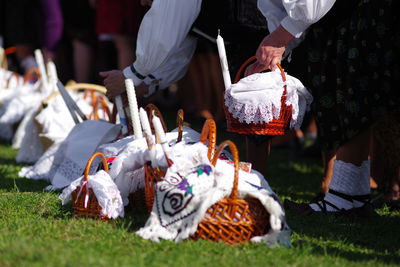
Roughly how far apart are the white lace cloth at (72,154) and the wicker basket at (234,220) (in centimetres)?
131

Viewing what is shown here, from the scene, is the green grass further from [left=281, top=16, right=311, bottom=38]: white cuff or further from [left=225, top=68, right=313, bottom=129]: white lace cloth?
[left=281, top=16, right=311, bottom=38]: white cuff

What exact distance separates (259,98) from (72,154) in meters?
1.38

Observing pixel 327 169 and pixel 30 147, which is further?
pixel 30 147

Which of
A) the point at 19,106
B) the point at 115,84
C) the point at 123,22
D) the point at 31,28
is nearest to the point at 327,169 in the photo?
the point at 115,84

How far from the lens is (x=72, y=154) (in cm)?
323

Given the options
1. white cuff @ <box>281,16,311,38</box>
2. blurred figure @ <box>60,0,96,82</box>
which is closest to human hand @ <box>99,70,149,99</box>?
white cuff @ <box>281,16,311,38</box>

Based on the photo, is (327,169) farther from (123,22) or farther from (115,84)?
(123,22)

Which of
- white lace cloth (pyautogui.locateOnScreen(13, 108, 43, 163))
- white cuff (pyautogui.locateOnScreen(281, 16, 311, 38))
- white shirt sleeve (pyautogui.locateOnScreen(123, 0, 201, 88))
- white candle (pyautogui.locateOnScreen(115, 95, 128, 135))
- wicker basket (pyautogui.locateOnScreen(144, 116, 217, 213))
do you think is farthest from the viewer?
white lace cloth (pyautogui.locateOnScreen(13, 108, 43, 163))

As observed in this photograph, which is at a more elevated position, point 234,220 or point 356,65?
point 356,65

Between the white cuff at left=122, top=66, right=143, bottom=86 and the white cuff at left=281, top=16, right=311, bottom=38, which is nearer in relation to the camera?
the white cuff at left=281, top=16, right=311, bottom=38

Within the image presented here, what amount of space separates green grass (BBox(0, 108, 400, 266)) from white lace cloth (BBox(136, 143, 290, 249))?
0.16ft

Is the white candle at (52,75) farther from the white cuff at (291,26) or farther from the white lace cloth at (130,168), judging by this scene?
the white cuff at (291,26)

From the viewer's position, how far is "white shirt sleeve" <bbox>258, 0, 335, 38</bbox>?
229 centimetres

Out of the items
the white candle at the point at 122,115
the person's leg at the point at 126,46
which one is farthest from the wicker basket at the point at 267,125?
the person's leg at the point at 126,46
